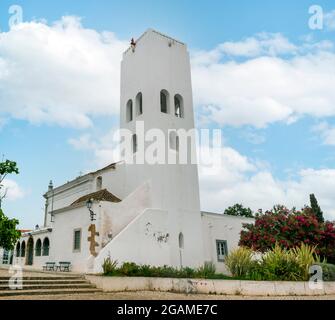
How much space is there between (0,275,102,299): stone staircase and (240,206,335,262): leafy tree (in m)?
9.80

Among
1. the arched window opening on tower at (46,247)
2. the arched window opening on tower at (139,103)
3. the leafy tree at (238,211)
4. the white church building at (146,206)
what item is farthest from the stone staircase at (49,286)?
the leafy tree at (238,211)

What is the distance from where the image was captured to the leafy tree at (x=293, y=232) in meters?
18.5

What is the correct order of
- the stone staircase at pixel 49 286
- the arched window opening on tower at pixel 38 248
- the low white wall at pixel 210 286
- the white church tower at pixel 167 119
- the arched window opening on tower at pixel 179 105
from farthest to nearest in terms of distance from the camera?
the arched window opening on tower at pixel 38 248 < the arched window opening on tower at pixel 179 105 < the white church tower at pixel 167 119 < the low white wall at pixel 210 286 < the stone staircase at pixel 49 286

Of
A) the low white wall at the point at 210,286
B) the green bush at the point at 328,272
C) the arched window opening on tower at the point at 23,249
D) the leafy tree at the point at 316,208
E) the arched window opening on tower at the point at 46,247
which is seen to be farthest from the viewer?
the leafy tree at the point at 316,208

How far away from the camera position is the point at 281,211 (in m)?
19.9

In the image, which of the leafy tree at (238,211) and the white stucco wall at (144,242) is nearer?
the white stucco wall at (144,242)

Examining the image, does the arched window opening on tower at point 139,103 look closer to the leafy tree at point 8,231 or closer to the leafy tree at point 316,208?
the leafy tree at point 8,231

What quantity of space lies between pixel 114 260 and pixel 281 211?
941 cm

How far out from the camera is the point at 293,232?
18.8m

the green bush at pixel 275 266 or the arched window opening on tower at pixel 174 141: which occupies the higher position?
the arched window opening on tower at pixel 174 141

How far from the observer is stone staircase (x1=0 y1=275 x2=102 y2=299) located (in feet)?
37.8

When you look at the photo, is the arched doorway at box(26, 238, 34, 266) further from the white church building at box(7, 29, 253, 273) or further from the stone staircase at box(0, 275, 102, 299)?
the stone staircase at box(0, 275, 102, 299)

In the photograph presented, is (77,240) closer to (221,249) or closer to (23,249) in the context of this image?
(221,249)

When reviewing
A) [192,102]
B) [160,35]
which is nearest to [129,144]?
[192,102]
